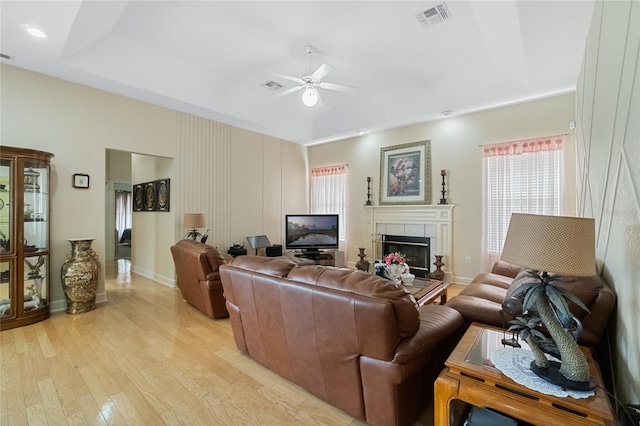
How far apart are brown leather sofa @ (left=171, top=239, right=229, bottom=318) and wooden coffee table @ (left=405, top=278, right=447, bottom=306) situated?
222 centimetres

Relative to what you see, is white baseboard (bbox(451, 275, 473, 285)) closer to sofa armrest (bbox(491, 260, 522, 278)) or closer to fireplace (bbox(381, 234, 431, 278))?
fireplace (bbox(381, 234, 431, 278))

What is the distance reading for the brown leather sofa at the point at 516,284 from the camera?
1597 millimetres

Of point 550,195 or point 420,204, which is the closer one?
point 550,195

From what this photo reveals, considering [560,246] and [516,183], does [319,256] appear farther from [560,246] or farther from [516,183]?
[560,246]

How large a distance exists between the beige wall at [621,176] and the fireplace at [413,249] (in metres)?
3.38

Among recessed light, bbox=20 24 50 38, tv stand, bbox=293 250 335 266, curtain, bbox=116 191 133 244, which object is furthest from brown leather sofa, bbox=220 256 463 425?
curtain, bbox=116 191 133 244

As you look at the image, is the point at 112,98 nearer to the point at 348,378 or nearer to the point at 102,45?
the point at 102,45

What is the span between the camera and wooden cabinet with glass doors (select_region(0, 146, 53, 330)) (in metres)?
3.10

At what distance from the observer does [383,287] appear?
1.52m

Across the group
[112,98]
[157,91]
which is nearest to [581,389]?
[157,91]

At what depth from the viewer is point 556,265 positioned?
1.10 meters

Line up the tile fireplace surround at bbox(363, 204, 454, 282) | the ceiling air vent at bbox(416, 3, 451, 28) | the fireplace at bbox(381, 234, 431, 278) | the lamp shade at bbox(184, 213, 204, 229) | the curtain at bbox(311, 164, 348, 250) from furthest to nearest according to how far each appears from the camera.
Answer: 1. the curtain at bbox(311, 164, 348, 250)
2. the fireplace at bbox(381, 234, 431, 278)
3. the tile fireplace surround at bbox(363, 204, 454, 282)
4. the lamp shade at bbox(184, 213, 204, 229)
5. the ceiling air vent at bbox(416, 3, 451, 28)

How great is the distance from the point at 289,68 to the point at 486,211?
399 centimetres

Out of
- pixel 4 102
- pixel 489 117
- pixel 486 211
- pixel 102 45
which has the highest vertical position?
pixel 102 45
